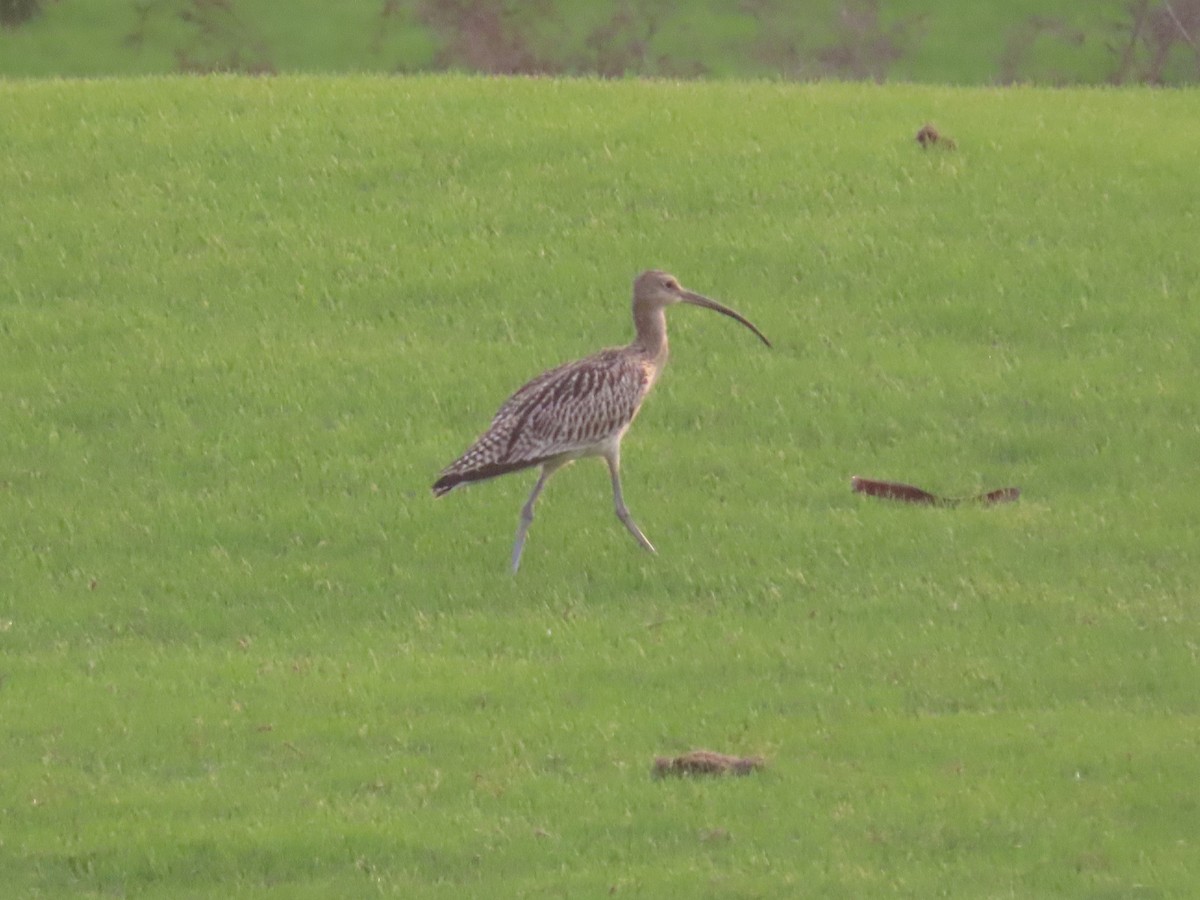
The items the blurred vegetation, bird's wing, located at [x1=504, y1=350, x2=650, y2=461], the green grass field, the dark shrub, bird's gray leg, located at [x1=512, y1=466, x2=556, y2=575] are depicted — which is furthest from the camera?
the dark shrub

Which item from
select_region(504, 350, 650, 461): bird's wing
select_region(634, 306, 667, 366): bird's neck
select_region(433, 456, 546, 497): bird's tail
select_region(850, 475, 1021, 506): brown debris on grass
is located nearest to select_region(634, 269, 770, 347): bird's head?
select_region(634, 306, 667, 366): bird's neck

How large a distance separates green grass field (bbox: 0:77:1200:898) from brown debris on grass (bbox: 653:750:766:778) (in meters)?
0.17

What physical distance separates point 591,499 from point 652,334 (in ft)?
4.43

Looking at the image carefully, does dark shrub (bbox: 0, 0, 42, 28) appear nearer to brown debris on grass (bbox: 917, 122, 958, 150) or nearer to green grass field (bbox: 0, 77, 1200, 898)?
green grass field (bbox: 0, 77, 1200, 898)

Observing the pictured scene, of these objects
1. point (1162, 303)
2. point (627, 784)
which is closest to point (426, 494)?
point (627, 784)

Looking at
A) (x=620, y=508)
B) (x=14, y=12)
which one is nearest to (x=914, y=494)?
(x=620, y=508)

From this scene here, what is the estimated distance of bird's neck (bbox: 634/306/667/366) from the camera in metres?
16.3

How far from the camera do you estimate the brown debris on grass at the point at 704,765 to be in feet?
37.4

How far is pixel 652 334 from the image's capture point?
53.8 feet

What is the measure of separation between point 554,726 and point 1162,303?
10.0 m

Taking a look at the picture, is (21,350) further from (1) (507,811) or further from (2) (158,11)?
(2) (158,11)

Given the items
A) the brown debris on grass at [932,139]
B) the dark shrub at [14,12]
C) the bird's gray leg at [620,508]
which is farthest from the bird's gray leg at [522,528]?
the dark shrub at [14,12]

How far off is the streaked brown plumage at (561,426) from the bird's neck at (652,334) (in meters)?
0.28

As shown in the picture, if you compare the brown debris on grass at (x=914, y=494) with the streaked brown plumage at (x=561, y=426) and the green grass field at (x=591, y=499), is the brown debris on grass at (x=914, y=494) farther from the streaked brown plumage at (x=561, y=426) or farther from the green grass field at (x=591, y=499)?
the streaked brown plumage at (x=561, y=426)
